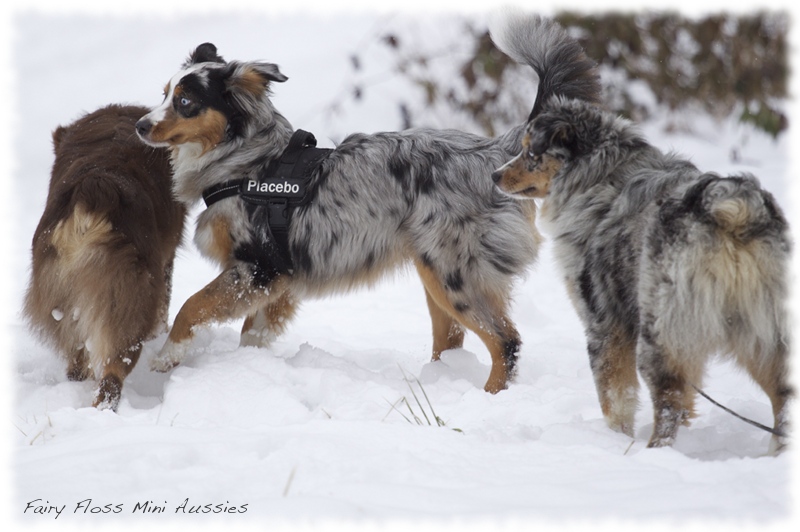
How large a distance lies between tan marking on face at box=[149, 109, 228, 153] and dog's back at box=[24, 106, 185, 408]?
32cm

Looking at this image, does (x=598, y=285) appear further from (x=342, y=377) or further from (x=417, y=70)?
(x=417, y=70)

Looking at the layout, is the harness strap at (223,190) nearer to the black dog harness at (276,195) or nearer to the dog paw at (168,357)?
the black dog harness at (276,195)

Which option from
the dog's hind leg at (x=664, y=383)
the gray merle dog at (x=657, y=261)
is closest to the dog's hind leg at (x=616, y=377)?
the gray merle dog at (x=657, y=261)

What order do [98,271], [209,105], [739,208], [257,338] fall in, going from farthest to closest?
1. [257,338]
2. [209,105]
3. [98,271]
4. [739,208]

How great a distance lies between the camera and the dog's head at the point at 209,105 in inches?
195

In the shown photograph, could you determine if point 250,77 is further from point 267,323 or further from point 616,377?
point 616,377

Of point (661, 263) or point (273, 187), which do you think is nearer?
point (661, 263)

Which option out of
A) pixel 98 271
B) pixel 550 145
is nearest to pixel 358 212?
pixel 550 145

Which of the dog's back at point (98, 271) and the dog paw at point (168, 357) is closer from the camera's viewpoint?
the dog's back at point (98, 271)

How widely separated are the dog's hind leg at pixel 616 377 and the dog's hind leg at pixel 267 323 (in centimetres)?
239

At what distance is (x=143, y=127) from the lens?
4852mm

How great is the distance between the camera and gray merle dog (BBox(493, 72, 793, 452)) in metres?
3.16

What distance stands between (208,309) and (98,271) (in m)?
0.81

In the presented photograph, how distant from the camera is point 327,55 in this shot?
15.1 metres
